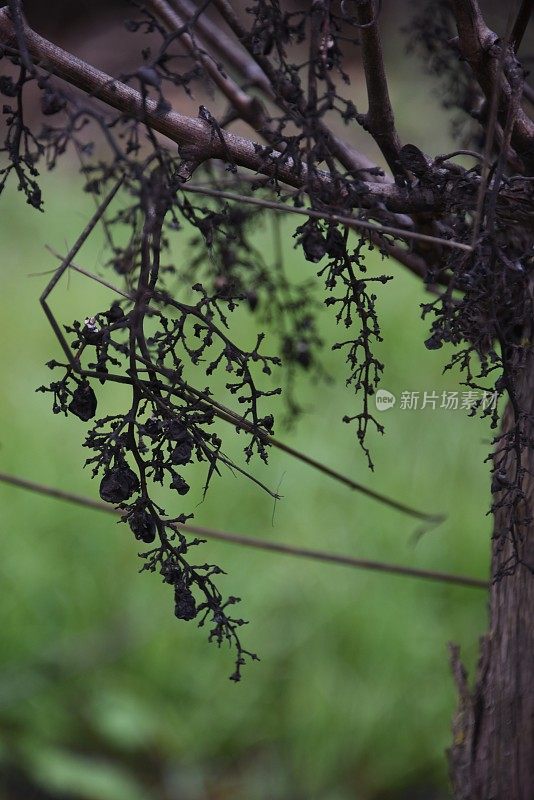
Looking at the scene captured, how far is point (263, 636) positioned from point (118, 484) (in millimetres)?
1078

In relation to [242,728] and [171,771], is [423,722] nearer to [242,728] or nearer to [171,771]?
[242,728]

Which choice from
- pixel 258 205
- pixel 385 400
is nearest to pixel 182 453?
pixel 258 205

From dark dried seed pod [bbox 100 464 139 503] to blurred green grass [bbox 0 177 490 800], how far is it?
40.8 inches

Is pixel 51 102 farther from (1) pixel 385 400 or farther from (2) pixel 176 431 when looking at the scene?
(1) pixel 385 400

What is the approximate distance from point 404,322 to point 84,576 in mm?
949

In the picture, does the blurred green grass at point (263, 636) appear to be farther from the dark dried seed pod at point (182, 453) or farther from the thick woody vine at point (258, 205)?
the dark dried seed pod at point (182, 453)

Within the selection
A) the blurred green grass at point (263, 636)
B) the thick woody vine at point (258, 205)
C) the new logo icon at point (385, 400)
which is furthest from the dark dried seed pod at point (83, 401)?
the blurred green grass at point (263, 636)

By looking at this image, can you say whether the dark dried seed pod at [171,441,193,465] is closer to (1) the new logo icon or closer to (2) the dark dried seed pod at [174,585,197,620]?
(2) the dark dried seed pod at [174,585,197,620]

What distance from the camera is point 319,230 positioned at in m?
0.52

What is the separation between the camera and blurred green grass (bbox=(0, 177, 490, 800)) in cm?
140

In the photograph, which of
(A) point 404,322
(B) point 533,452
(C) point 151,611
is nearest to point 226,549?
(C) point 151,611

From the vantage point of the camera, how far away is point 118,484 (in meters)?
0.49

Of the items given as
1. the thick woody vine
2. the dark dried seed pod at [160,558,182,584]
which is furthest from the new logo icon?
the dark dried seed pod at [160,558,182,584]

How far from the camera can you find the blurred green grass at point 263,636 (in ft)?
4.59
